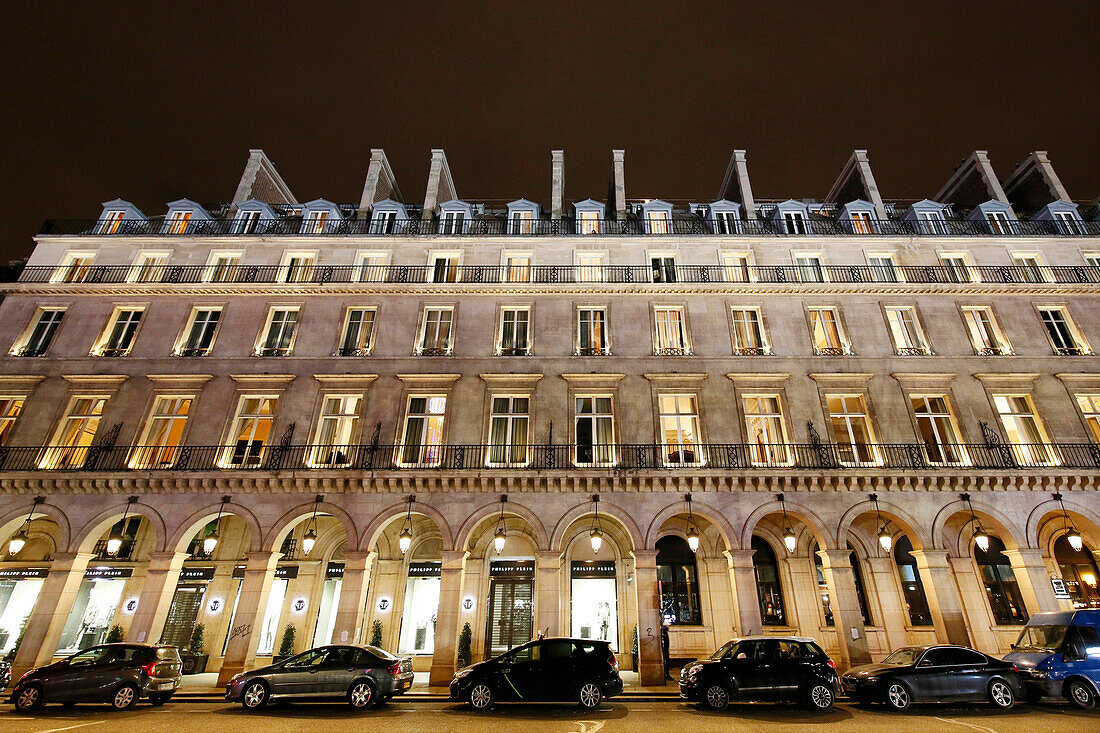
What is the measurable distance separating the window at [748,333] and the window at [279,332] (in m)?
18.5

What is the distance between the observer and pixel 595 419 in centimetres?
1969

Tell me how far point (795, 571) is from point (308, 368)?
20.8m

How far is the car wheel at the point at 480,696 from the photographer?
11727 millimetres

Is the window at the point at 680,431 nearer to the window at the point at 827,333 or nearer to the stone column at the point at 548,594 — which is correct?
the stone column at the point at 548,594

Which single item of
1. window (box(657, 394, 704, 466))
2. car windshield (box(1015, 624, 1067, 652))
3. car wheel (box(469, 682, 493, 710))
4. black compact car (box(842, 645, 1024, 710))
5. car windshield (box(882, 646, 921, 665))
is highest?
window (box(657, 394, 704, 466))

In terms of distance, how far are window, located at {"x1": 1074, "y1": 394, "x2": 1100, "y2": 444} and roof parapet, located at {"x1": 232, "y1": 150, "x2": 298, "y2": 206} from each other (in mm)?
37153

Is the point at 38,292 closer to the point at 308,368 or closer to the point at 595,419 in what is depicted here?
the point at 308,368

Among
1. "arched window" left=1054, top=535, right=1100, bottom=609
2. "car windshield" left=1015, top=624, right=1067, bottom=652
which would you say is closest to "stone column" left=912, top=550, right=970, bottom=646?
"car windshield" left=1015, top=624, right=1067, bottom=652

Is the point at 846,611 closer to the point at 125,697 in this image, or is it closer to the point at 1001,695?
the point at 1001,695

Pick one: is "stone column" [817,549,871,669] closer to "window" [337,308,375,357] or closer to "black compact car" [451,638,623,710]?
"black compact car" [451,638,623,710]

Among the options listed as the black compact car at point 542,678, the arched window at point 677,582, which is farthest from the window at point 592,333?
the black compact car at point 542,678

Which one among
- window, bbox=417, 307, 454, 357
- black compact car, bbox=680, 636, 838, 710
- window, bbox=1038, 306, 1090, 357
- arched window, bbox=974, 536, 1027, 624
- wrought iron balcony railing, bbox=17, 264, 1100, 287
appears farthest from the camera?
wrought iron balcony railing, bbox=17, 264, 1100, 287

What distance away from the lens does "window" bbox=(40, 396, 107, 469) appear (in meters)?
19.2

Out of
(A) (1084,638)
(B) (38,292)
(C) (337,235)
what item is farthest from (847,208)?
(B) (38,292)
